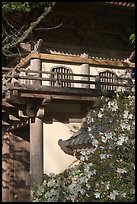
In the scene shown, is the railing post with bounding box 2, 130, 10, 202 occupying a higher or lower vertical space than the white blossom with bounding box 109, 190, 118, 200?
lower

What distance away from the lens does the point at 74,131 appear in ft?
41.4

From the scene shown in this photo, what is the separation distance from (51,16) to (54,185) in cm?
644

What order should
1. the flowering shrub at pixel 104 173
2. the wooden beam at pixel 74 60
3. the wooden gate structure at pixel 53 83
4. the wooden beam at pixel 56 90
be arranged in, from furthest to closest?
the wooden beam at pixel 74 60 → the wooden gate structure at pixel 53 83 → the wooden beam at pixel 56 90 → the flowering shrub at pixel 104 173

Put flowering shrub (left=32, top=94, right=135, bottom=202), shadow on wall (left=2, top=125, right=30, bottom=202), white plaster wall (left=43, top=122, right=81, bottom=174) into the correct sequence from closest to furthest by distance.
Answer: flowering shrub (left=32, top=94, right=135, bottom=202) → white plaster wall (left=43, top=122, right=81, bottom=174) → shadow on wall (left=2, top=125, right=30, bottom=202)

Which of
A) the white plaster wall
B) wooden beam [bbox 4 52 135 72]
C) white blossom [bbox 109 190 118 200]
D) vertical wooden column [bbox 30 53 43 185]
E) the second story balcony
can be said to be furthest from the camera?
the white plaster wall

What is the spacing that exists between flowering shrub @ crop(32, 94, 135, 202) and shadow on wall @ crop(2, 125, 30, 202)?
21.6 ft

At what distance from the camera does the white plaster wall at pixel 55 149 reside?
12203 mm

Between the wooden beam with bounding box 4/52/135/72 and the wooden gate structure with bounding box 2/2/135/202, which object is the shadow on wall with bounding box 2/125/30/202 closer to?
the wooden gate structure with bounding box 2/2/135/202

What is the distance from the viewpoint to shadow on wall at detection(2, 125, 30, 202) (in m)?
13.4

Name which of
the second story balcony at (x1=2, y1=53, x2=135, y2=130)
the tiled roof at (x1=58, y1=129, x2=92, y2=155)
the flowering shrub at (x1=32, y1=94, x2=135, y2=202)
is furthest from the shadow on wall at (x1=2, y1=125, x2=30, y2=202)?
the flowering shrub at (x1=32, y1=94, x2=135, y2=202)

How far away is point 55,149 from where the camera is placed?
40.4 feet

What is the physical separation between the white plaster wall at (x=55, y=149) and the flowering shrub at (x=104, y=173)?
17.1 feet

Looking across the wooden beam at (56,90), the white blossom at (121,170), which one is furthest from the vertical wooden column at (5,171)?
the white blossom at (121,170)

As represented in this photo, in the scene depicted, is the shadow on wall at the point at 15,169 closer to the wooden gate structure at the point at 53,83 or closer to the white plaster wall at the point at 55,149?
the wooden gate structure at the point at 53,83
